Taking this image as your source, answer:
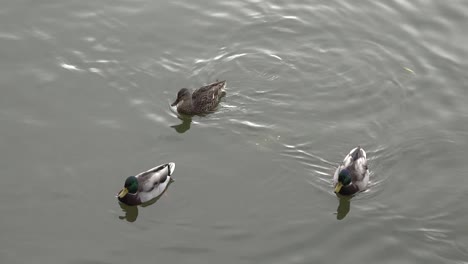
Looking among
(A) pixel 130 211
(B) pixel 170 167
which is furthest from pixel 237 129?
(A) pixel 130 211

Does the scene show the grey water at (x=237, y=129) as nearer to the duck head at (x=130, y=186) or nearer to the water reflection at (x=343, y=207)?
the water reflection at (x=343, y=207)

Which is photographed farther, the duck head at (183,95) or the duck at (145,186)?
the duck head at (183,95)

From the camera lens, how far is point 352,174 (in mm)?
14148

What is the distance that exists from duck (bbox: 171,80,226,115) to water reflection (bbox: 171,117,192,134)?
144mm

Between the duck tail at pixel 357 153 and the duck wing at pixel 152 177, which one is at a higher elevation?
the duck tail at pixel 357 153

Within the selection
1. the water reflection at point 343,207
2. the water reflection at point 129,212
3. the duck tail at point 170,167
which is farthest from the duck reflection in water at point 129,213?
the water reflection at point 343,207

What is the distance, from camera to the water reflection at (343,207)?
46.0ft

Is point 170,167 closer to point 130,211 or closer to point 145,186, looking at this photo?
point 145,186

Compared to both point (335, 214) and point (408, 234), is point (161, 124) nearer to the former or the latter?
point (335, 214)

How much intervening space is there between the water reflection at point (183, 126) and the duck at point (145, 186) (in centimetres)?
152

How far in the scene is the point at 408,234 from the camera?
13539mm

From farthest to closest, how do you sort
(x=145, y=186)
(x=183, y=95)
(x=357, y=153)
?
(x=183, y=95)
(x=357, y=153)
(x=145, y=186)

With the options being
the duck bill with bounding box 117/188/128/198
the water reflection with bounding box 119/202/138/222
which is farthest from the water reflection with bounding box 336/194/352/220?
the duck bill with bounding box 117/188/128/198

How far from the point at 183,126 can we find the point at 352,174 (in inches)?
137
